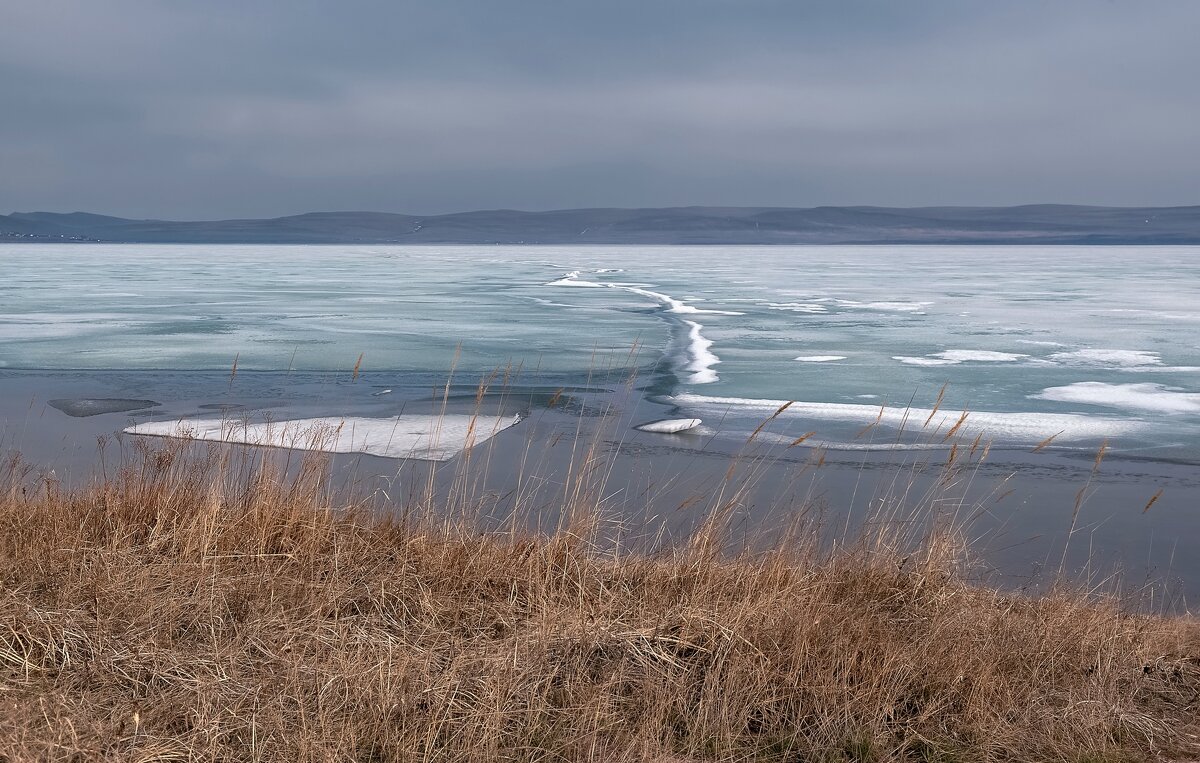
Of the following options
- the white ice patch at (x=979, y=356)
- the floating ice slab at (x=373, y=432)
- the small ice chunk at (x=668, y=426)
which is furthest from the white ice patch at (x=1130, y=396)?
the floating ice slab at (x=373, y=432)

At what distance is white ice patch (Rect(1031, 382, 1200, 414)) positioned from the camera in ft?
31.8

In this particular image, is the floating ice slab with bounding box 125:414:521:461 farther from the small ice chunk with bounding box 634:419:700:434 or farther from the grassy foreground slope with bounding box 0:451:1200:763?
the grassy foreground slope with bounding box 0:451:1200:763

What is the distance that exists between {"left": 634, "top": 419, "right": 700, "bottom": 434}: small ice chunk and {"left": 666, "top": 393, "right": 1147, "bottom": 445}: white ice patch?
0.41 metres

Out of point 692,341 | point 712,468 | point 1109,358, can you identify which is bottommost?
point 712,468

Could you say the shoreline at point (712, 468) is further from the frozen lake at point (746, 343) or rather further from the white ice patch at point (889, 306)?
the white ice patch at point (889, 306)

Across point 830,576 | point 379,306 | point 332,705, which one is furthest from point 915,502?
point 379,306

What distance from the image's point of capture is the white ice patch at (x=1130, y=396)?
9680 millimetres

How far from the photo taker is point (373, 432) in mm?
8000

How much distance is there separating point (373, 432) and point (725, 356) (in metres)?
6.23

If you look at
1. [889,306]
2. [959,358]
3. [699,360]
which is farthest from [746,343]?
[889,306]

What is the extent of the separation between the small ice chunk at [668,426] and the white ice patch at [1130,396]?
3.96 m

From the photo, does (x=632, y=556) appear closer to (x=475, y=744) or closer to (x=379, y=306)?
(x=475, y=744)

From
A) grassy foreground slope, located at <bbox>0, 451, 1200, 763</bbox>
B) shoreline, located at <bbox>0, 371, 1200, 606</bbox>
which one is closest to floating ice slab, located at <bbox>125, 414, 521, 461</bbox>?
shoreline, located at <bbox>0, 371, 1200, 606</bbox>

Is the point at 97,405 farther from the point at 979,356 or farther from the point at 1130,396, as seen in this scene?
the point at 979,356
